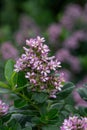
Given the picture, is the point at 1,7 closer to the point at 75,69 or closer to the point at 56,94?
the point at 75,69

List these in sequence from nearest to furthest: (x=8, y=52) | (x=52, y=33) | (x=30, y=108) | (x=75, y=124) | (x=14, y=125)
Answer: (x=75, y=124)
(x=14, y=125)
(x=30, y=108)
(x=8, y=52)
(x=52, y=33)

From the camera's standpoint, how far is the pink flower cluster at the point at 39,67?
1.67 metres

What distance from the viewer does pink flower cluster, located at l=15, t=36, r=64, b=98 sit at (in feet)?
5.49

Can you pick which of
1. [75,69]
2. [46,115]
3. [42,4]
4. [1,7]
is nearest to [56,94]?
[46,115]

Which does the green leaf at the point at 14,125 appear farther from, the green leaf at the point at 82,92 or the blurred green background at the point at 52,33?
the blurred green background at the point at 52,33

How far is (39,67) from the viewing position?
1.66 m

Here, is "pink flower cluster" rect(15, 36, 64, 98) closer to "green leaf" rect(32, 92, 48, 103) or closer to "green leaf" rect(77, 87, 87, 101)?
"green leaf" rect(32, 92, 48, 103)

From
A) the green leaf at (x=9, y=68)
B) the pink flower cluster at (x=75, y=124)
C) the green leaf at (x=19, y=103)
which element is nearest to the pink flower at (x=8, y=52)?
the green leaf at (x=9, y=68)

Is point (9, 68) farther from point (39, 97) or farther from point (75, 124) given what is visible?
point (75, 124)

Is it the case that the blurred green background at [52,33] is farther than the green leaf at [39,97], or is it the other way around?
the blurred green background at [52,33]

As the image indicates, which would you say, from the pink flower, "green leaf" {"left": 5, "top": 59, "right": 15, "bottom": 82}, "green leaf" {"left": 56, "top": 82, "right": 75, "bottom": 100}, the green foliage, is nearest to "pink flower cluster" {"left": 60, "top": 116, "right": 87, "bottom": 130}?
the green foliage

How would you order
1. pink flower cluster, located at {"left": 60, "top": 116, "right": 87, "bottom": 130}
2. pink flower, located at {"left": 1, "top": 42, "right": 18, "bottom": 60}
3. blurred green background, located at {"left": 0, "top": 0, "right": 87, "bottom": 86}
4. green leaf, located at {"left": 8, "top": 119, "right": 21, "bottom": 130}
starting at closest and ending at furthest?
pink flower cluster, located at {"left": 60, "top": 116, "right": 87, "bottom": 130}
green leaf, located at {"left": 8, "top": 119, "right": 21, "bottom": 130}
pink flower, located at {"left": 1, "top": 42, "right": 18, "bottom": 60}
blurred green background, located at {"left": 0, "top": 0, "right": 87, "bottom": 86}

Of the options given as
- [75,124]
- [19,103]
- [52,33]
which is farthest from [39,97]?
[52,33]

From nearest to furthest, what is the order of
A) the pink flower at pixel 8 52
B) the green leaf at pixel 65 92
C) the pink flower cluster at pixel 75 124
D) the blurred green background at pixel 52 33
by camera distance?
the pink flower cluster at pixel 75 124
the green leaf at pixel 65 92
the pink flower at pixel 8 52
the blurred green background at pixel 52 33
